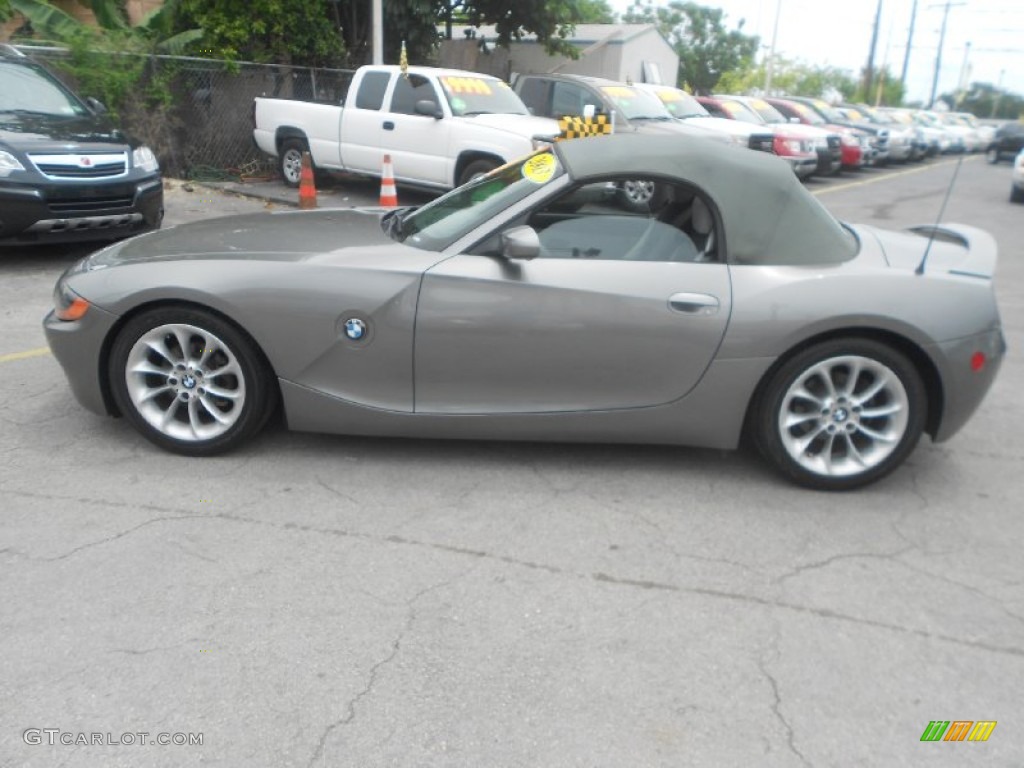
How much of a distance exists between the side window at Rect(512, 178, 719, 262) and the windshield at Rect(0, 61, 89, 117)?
6.40 metres

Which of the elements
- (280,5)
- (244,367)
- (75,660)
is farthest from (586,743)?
(280,5)

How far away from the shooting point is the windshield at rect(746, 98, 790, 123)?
63.7ft

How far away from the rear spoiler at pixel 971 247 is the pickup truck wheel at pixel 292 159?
9.46 meters

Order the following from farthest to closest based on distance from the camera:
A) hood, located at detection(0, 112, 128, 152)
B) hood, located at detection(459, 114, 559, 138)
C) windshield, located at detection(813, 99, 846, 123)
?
windshield, located at detection(813, 99, 846, 123), hood, located at detection(459, 114, 559, 138), hood, located at detection(0, 112, 128, 152)

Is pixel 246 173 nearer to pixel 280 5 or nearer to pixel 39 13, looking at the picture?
pixel 280 5

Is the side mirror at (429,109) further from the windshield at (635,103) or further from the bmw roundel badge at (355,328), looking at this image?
the bmw roundel badge at (355,328)

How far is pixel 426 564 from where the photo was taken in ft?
10.6

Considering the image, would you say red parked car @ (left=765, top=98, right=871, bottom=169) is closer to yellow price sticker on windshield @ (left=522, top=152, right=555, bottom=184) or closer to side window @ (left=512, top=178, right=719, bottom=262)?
yellow price sticker on windshield @ (left=522, top=152, right=555, bottom=184)

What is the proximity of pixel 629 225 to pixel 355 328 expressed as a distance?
1285mm

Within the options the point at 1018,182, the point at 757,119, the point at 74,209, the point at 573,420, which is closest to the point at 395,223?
the point at 573,420

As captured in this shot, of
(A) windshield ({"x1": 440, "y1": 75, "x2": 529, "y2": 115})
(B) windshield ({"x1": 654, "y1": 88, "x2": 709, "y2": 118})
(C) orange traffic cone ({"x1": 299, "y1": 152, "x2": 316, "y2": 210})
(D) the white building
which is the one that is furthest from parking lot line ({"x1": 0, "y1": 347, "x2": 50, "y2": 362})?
(D) the white building

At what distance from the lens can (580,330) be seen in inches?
147

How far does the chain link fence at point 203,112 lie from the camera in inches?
492

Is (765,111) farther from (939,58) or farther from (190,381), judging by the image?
(939,58)
